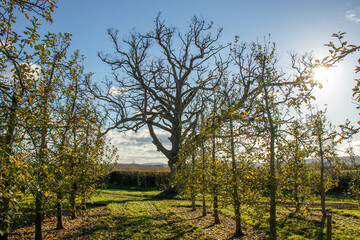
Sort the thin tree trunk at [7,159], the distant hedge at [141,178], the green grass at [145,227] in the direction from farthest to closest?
1. the distant hedge at [141,178]
2. the green grass at [145,227]
3. the thin tree trunk at [7,159]

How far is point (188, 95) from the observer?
23266mm

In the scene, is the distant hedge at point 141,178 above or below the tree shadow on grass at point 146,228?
below

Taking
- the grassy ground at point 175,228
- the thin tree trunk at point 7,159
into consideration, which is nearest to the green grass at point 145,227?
the grassy ground at point 175,228

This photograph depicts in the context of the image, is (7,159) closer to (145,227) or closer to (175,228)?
(145,227)

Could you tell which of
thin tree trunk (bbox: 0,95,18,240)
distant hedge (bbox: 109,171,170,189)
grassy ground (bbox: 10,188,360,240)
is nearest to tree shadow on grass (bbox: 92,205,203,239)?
grassy ground (bbox: 10,188,360,240)

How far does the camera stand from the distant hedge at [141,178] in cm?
3241

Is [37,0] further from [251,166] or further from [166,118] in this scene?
[166,118]

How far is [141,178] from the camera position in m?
33.9

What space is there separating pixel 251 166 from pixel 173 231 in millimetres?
4405

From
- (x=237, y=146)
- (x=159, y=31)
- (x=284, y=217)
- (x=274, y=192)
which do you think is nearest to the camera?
(x=274, y=192)

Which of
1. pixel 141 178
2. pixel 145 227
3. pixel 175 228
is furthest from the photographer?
pixel 141 178

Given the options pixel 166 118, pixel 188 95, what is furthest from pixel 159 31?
pixel 166 118

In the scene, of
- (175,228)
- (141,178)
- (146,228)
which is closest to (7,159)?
(146,228)

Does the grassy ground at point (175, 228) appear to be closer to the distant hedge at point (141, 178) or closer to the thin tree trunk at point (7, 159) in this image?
the thin tree trunk at point (7, 159)
